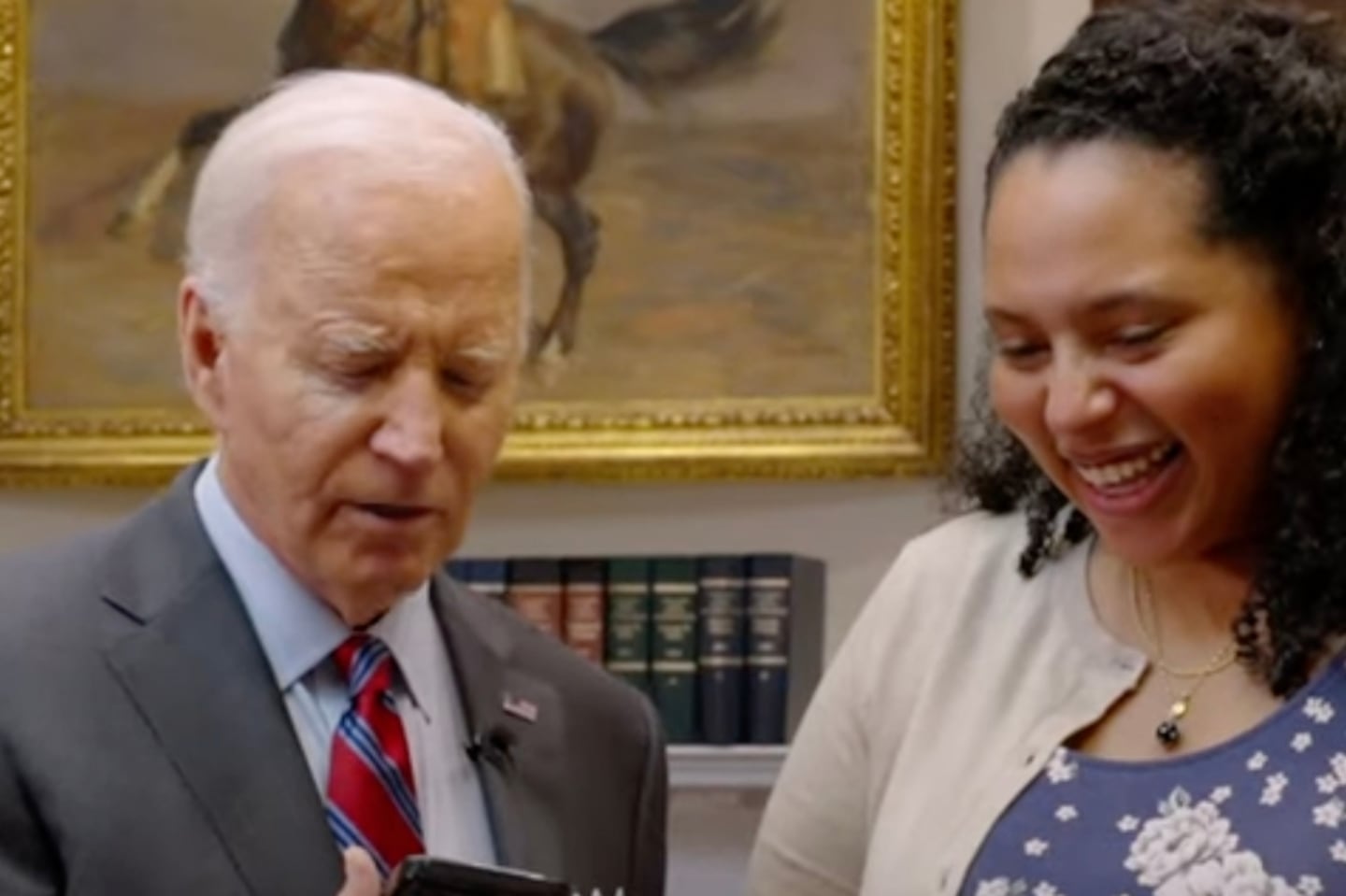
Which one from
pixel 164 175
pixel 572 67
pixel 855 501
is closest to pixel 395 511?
pixel 855 501

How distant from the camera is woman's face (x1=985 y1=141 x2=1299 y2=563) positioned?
75.5 inches

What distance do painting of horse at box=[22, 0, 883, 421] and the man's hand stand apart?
2628mm

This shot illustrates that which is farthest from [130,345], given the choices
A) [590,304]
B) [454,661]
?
[454,661]

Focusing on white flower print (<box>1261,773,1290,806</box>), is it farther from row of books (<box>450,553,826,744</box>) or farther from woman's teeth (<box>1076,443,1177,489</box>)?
row of books (<box>450,553,826,744</box>)

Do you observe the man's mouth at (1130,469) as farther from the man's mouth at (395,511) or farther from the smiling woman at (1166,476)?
the man's mouth at (395,511)

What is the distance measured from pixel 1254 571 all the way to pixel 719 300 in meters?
2.50

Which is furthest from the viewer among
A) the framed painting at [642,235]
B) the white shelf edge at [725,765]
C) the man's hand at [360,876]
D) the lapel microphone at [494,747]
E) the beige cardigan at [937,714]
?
the framed painting at [642,235]

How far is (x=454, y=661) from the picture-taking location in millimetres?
2213

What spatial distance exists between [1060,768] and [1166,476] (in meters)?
0.24

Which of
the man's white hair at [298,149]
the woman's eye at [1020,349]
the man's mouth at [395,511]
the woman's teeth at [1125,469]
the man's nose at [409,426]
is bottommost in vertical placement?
the man's mouth at [395,511]

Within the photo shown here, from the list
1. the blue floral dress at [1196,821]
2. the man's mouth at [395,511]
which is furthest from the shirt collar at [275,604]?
the blue floral dress at [1196,821]

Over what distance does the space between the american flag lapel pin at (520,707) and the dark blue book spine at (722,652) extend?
1.94 meters

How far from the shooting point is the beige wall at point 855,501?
4.44m

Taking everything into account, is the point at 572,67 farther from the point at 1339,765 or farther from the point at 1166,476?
the point at 1339,765
